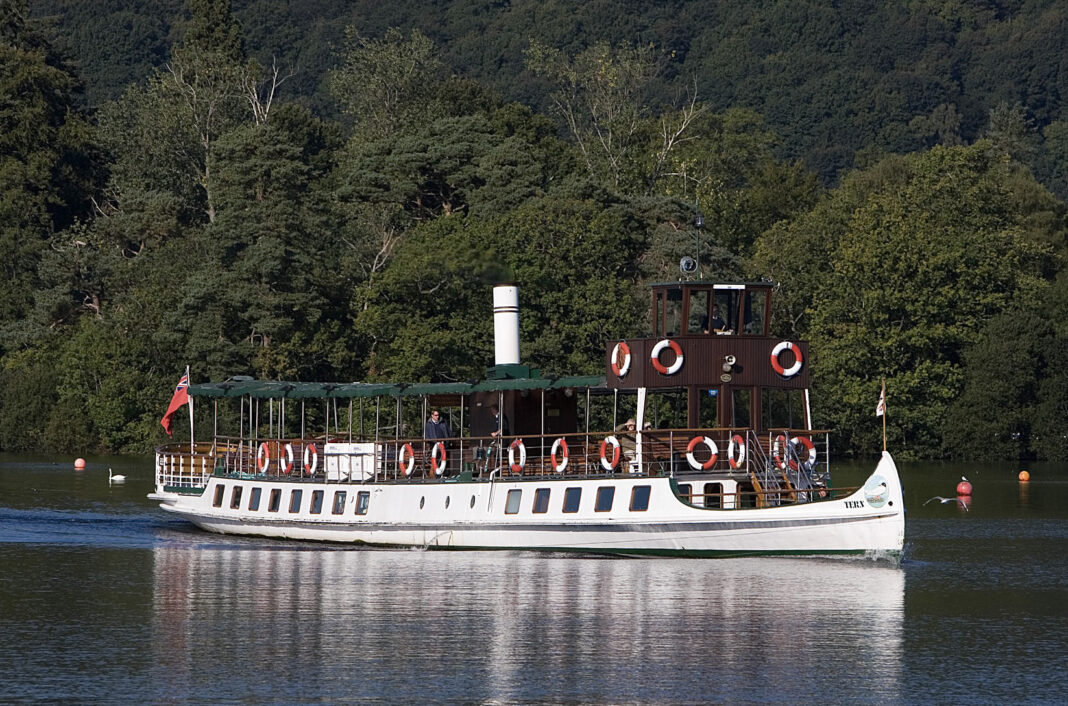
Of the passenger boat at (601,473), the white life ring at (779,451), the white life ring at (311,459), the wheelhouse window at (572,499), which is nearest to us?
the passenger boat at (601,473)

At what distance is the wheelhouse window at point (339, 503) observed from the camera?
6053cm

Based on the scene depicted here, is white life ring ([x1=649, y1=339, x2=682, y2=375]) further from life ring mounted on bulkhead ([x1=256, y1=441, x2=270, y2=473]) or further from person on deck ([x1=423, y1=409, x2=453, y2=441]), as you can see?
life ring mounted on bulkhead ([x1=256, y1=441, x2=270, y2=473])

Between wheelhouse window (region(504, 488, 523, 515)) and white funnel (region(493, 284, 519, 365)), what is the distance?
7479mm

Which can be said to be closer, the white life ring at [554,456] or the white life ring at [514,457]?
the white life ring at [554,456]

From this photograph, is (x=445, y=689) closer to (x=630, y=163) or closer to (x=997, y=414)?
(x=997, y=414)

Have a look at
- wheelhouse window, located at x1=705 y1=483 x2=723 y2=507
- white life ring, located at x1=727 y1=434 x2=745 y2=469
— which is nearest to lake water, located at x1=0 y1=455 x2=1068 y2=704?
wheelhouse window, located at x1=705 y1=483 x2=723 y2=507

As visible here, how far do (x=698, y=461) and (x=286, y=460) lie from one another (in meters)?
15.4

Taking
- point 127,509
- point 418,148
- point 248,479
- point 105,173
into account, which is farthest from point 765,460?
point 105,173

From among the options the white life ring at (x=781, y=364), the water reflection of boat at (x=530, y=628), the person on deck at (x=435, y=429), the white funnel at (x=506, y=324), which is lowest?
the water reflection of boat at (x=530, y=628)

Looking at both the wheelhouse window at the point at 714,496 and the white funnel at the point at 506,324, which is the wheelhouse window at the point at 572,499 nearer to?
the wheelhouse window at the point at 714,496

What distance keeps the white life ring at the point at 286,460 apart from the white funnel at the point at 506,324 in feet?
24.3

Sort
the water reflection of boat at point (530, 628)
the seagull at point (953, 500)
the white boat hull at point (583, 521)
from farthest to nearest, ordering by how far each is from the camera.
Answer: the seagull at point (953, 500)
the white boat hull at point (583, 521)
the water reflection of boat at point (530, 628)

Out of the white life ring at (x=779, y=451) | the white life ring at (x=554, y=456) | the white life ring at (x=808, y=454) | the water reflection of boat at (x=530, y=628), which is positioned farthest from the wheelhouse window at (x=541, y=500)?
the white life ring at (x=808, y=454)

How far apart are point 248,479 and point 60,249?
3013 inches
